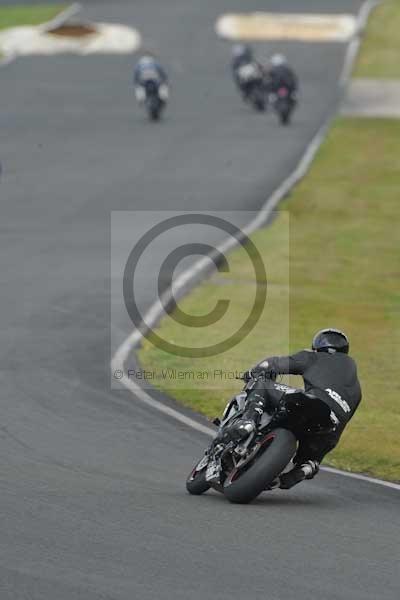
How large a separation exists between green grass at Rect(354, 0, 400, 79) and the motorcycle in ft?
30.5

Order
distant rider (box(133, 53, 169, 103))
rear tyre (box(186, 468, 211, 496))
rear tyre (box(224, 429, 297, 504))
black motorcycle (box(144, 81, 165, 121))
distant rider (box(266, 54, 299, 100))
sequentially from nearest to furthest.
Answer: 1. rear tyre (box(224, 429, 297, 504))
2. rear tyre (box(186, 468, 211, 496))
3. distant rider (box(133, 53, 169, 103))
4. black motorcycle (box(144, 81, 165, 121))
5. distant rider (box(266, 54, 299, 100))

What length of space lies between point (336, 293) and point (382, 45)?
3168cm

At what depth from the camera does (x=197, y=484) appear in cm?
1032

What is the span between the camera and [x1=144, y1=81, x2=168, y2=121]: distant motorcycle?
1479 inches

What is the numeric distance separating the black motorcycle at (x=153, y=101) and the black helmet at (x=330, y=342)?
27628 mm

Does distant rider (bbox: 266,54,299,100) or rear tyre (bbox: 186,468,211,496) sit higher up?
rear tyre (bbox: 186,468,211,496)

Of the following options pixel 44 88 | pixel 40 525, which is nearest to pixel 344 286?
pixel 40 525

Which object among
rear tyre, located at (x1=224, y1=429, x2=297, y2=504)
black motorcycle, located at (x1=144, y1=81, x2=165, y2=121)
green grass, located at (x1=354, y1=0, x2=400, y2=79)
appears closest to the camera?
rear tyre, located at (x1=224, y1=429, x2=297, y2=504)

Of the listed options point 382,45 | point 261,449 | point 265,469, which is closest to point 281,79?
point 382,45

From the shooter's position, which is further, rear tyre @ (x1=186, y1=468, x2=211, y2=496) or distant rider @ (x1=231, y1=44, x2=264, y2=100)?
distant rider @ (x1=231, y1=44, x2=264, y2=100)

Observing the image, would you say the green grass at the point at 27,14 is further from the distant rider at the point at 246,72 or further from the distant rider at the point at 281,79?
the distant rider at the point at 281,79

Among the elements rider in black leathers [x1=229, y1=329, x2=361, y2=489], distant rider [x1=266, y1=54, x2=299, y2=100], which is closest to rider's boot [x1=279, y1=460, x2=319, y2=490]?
rider in black leathers [x1=229, y1=329, x2=361, y2=489]

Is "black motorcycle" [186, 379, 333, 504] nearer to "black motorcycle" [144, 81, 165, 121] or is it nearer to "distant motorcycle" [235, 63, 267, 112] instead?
"black motorcycle" [144, 81, 165, 121]

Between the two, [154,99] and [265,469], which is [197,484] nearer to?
[265,469]
